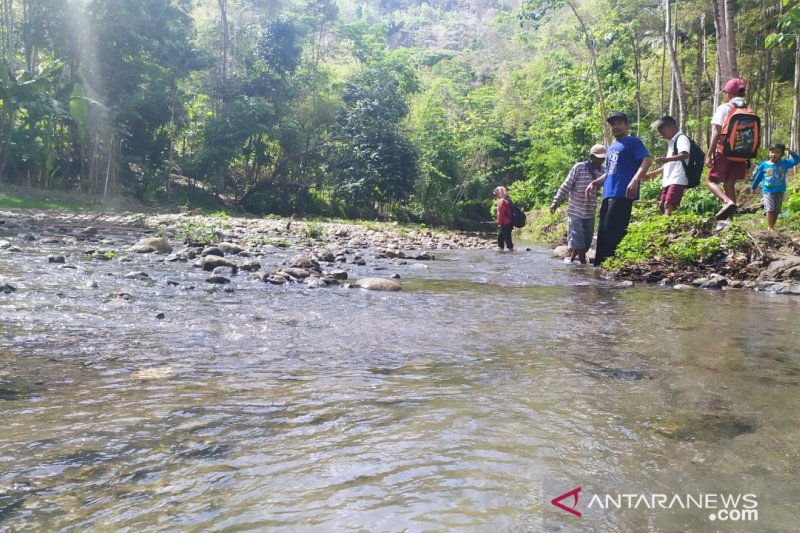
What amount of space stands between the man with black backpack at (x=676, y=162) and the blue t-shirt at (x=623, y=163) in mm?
230

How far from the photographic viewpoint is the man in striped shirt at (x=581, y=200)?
8859 millimetres

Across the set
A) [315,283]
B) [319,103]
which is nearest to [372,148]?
[319,103]

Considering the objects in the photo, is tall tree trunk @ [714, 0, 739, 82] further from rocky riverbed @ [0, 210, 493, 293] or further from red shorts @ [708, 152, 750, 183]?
rocky riverbed @ [0, 210, 493, 293]

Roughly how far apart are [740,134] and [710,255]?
66.9 inches

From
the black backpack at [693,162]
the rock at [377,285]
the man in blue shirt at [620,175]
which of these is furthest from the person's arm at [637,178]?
the rock at [377,285]

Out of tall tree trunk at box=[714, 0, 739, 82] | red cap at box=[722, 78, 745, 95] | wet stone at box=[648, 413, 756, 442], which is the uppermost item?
tall tree trunk at box=[714, 0, 739, 82]

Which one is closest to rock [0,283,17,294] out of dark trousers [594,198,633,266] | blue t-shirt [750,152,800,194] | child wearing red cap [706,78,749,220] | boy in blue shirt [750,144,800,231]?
dark trousers [594,198,633,266]

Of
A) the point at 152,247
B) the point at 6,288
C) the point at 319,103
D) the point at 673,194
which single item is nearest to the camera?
the point at 6,288

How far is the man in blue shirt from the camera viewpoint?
7.18 meters

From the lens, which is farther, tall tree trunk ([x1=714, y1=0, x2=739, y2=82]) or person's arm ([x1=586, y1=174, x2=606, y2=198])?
tall tree trunk ([x1=714, y1=0, x2=739, y2=82])

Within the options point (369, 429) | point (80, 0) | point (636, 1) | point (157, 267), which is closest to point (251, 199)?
point (80, 0)

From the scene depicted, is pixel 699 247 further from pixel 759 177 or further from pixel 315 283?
pixel 315 283

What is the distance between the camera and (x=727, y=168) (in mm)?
7016

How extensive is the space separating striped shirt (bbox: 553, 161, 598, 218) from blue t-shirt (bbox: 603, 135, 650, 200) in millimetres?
1119
